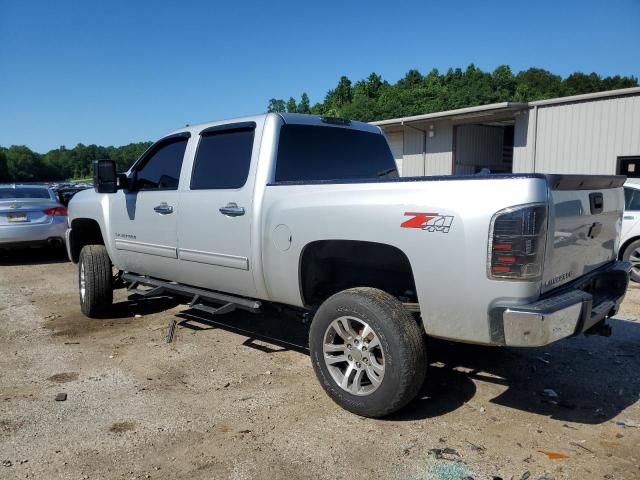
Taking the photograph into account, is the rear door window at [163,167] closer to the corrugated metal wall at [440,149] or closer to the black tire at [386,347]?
the black tire at [386,347]

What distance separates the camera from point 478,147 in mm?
20000

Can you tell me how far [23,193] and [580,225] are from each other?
1138cm

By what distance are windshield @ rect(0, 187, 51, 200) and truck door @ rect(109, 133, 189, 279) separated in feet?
21.9

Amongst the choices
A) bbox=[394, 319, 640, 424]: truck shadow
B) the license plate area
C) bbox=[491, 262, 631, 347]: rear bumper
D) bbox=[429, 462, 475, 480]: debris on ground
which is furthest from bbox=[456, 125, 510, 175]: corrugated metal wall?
bbox=[429, 462, 475, 480]: debris on ground

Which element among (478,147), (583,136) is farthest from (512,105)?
(478,147)

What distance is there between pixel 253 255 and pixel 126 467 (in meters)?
1.72

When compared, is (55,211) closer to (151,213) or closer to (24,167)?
(151,213)

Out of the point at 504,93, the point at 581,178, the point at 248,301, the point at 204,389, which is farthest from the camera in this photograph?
the point at 504,93

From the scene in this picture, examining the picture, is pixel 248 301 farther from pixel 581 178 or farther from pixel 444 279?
pixel 581 178

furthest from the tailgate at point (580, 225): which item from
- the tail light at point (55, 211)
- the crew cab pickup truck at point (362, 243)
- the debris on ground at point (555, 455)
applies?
the tail light at point (55, 211)

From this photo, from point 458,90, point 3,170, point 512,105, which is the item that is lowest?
point 3,170

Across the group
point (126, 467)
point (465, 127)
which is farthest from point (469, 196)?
point (465, 127)

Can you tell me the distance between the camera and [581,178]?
10.6 feet

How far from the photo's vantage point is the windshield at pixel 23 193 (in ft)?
36.5
